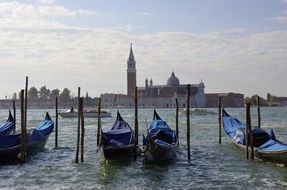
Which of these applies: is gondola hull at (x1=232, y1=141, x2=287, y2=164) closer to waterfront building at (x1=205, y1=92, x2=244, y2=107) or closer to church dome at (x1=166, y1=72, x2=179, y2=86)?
church dome at (x1=166, y1=72, x2=179, y2=86)

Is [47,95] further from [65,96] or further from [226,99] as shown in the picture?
[226,99]

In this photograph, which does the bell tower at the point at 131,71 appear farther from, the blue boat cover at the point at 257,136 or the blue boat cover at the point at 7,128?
the blue boat cover at the point at 7,128

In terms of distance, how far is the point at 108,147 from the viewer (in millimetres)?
12453

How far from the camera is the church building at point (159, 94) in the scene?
106188 millimetres

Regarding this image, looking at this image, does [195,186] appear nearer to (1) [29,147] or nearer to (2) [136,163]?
(2) [136,163]

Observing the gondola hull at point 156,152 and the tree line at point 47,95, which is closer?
the gondola hull at point 156,152

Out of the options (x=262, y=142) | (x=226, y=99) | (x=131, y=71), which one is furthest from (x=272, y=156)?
(x=226, y=99)

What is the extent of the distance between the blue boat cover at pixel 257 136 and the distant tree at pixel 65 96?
104 meters

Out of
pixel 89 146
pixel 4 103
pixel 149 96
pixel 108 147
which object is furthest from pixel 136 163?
pixel 4 103

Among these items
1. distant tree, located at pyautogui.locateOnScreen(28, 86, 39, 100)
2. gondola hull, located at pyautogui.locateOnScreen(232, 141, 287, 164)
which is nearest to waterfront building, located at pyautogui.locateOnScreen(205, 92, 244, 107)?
distant tree, located at pyautogui.locateOnScreen(28, 86, 39, 100)

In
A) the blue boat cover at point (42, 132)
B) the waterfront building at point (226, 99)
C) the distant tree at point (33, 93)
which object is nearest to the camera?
the blue boat cover at point (42, 132)

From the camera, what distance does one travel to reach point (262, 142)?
47.8 feet

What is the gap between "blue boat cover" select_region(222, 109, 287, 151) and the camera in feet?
41.2

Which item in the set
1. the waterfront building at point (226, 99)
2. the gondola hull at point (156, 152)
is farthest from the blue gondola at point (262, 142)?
the waterfront building at point (226, 99)
